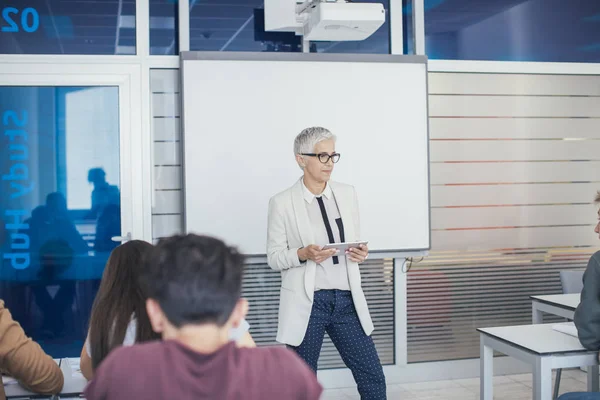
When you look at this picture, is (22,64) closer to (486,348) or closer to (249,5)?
(249,5)

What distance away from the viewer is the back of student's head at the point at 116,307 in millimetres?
1985

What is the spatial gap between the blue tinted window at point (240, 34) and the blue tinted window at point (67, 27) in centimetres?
44

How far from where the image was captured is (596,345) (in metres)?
3.06

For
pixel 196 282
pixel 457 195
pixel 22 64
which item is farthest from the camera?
pixel 457 195

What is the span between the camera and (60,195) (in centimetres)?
465

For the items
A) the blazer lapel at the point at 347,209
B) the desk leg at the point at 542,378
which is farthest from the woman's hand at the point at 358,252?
the desk leg at the point at 542,378

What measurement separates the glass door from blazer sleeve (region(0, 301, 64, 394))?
2395mm

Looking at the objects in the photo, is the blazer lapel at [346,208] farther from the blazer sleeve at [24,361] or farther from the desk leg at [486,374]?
the blazer sleeve at [24,361]

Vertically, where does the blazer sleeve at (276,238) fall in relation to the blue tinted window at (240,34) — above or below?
below

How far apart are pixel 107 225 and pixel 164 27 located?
4.38ft

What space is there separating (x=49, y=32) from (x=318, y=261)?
2551mm

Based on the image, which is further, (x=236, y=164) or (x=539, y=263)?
(x=539, y=263)

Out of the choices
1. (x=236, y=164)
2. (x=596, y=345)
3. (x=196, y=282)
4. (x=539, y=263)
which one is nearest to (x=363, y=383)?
(x=596, y=345)

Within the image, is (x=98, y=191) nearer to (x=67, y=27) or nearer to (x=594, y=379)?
(x=67, y=27)
